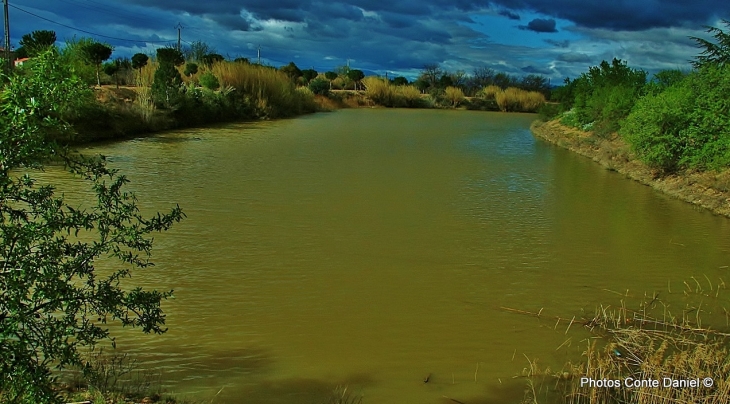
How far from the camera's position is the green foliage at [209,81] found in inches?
1073

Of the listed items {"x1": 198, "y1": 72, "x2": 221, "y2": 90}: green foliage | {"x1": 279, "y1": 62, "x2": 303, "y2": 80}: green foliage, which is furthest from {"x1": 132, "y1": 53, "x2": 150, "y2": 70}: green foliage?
{"x1": 279, "y1": 62, "x2": 303, "y2": 80}: green foliage

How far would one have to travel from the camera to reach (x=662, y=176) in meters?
12.9

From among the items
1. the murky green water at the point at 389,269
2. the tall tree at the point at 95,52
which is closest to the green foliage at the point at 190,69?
the tall tree at the point at 95,52

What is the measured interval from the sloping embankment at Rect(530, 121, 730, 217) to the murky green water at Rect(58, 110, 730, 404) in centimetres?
43

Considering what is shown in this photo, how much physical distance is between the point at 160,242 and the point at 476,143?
15224 millimetres

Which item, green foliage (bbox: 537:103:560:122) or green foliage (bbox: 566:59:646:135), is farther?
green foliage (bbox: 537:103:560:122)

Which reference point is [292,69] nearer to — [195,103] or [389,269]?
[195,103]

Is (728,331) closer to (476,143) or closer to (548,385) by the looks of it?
(548,385)

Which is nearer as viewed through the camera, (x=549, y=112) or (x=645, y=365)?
(x=645, y=365)

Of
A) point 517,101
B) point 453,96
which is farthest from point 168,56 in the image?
point 517,101

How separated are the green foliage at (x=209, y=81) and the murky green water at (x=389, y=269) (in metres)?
13.9

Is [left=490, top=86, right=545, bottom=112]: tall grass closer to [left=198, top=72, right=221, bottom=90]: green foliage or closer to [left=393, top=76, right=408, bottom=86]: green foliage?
[left=393, top=76, right=408, bottom=86]: green foliage

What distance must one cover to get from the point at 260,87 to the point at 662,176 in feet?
69.7

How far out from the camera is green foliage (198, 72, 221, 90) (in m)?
27.3
